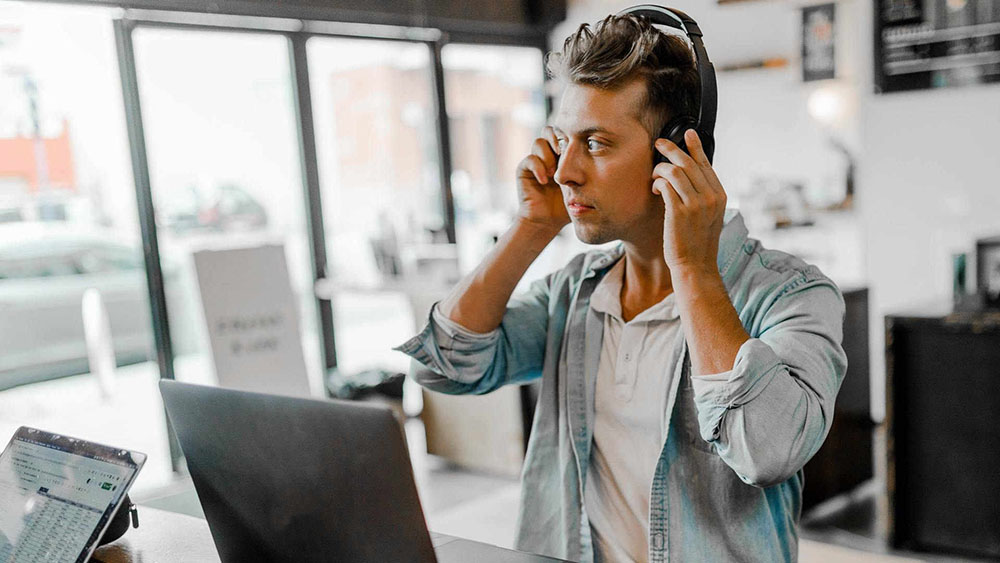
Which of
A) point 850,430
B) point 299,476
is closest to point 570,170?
point 299,476

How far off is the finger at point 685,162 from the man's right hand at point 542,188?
26cm

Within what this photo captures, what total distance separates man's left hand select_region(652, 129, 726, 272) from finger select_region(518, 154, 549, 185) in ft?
0.91

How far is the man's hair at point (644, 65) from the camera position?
1213 millimetres

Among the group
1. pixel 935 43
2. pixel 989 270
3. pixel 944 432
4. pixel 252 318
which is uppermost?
pixel 935 43

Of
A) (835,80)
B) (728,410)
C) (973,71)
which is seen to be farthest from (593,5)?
(728,410)

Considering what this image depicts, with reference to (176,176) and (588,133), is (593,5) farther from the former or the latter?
(588,133)

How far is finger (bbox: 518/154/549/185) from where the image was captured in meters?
1.36

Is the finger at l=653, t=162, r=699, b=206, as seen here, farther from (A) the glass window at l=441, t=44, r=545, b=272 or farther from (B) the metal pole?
(A) the glass window at l=441, t=44, r=545, b=272

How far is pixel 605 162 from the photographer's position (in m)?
1.23

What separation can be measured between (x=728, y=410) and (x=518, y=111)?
4.95 meters

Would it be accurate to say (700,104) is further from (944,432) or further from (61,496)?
(944,432)

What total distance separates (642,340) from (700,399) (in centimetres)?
27

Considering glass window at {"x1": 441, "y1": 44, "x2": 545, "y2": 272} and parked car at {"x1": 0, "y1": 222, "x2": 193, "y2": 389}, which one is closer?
parked car at {"x1": 0, "y1": 222, "x2": 193, "y2": 389}

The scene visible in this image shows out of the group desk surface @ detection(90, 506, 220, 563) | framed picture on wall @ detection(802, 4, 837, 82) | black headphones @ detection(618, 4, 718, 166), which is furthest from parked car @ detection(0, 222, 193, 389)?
framed picture on wall @ detection(802, 4, 837, 82)
